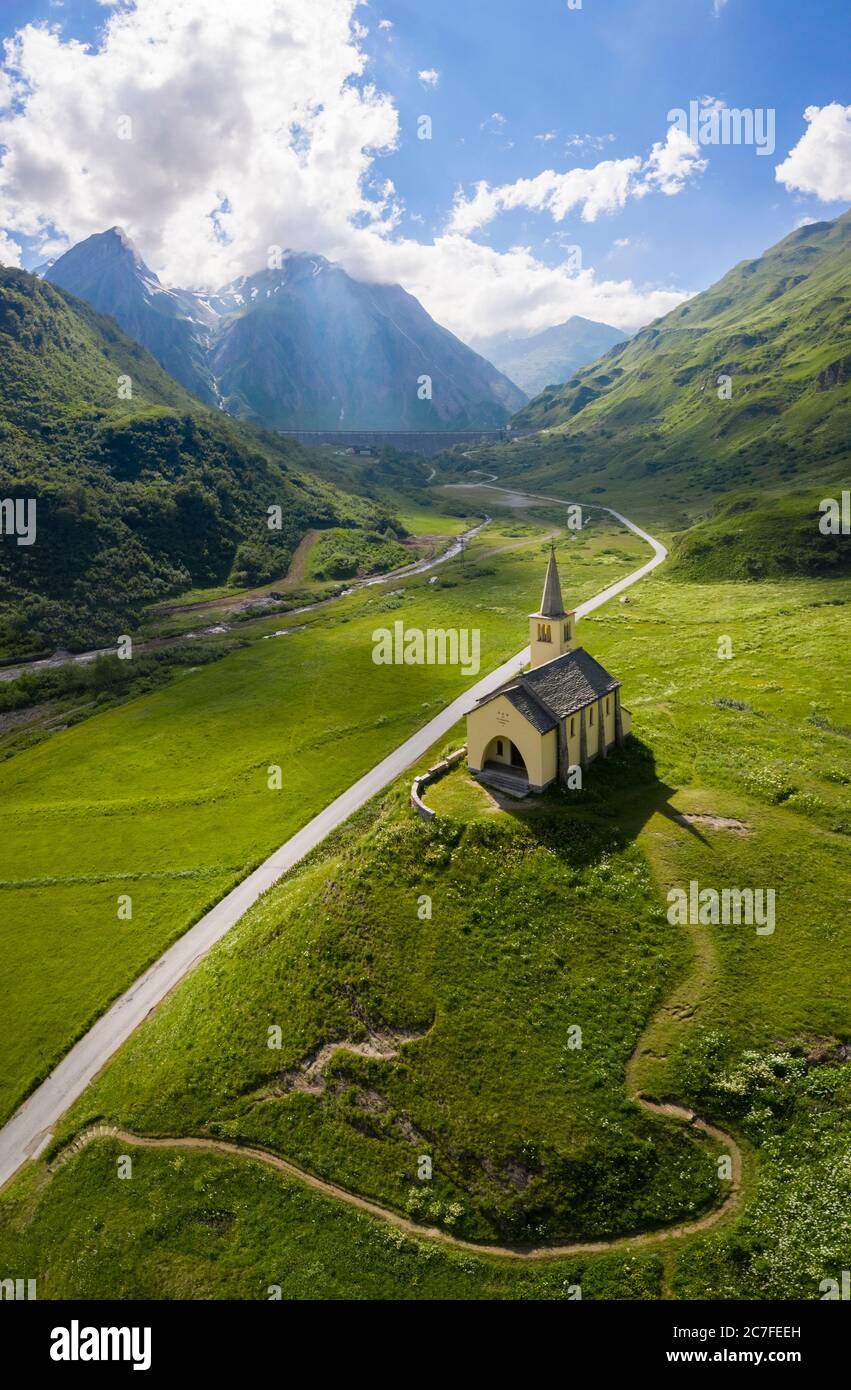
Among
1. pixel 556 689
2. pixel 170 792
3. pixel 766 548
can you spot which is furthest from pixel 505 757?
pixel 766 548

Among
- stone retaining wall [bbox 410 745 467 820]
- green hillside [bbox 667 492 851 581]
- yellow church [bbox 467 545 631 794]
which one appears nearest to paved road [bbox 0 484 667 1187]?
stone retaining wall [bbox 410 745 467 820]

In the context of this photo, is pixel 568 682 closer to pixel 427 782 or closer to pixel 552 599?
pixel 552 599

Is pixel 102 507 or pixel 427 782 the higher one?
pixel 102 507

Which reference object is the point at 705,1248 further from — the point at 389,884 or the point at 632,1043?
the point at 389,884

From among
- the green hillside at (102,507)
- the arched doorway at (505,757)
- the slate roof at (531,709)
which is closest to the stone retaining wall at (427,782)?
the arched doorway at (505,757)

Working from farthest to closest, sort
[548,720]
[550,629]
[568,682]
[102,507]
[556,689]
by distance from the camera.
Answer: [102,507]
[550,629]
[568,682]
[556,689]
[548,720]

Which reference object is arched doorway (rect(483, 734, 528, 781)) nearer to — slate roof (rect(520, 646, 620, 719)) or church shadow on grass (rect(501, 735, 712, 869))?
church shadow on grass (rect(501, 735, 712, 869))
